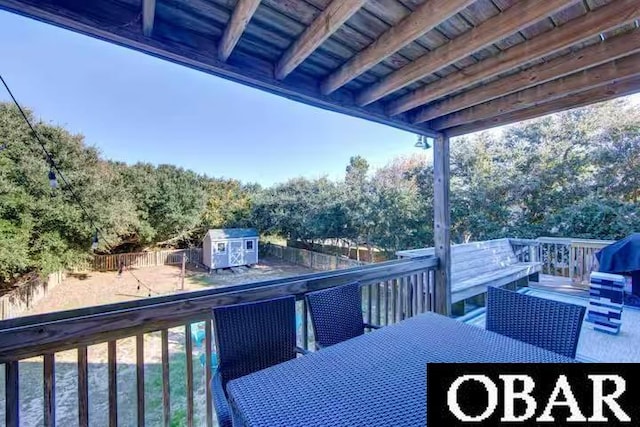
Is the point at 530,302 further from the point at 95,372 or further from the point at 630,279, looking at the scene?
the point at 95,372

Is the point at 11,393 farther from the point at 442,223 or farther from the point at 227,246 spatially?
the point at 442,223

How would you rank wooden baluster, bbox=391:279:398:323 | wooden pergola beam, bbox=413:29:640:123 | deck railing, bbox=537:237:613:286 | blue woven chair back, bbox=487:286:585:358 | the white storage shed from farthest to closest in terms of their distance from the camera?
deck railing, bbox=537:237:613:286
the white storage shed
wooden baluster, bbox=391:279:398:323
wooden pergola beam, bbox=413:29:640:123
blue woven chair back, bbox=487:286:585:358

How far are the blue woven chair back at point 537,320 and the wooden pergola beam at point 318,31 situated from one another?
1.67m

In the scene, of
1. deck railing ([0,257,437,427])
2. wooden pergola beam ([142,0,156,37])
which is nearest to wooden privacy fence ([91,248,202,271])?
deck railing ([0,257,437,427])

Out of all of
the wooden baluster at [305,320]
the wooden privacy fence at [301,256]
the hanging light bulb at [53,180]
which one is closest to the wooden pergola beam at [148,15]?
the wooden baluster at [305,320]

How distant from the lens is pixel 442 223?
10.1 ft

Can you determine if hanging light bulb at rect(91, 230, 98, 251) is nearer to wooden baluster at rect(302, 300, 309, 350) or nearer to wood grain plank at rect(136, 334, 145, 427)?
wood grain plank at rect(136, 334, 145, 427)

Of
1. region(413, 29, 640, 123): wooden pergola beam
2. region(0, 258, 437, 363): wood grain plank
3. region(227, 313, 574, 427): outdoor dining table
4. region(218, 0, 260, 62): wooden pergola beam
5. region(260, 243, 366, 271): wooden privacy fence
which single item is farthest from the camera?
region(260, 243, 366, 271): wooden privacy fence

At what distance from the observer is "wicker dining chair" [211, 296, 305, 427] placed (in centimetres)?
142

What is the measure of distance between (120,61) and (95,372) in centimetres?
391

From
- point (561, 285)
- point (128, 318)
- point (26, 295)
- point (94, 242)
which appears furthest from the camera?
point (561, 285)

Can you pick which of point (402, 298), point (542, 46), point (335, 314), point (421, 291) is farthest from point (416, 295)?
point (542, 46)

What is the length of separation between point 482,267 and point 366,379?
469cm

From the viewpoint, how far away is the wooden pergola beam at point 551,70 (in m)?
1.62
